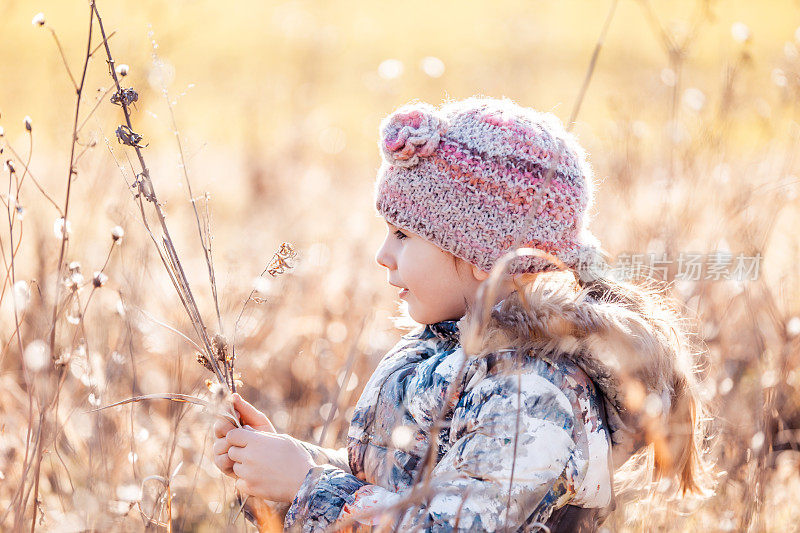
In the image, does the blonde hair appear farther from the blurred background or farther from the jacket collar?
the blurred background

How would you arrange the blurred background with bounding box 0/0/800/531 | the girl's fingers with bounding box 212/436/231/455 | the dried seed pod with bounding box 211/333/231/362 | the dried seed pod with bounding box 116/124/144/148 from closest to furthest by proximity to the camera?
the dried seed pod with bounding box 116/124/144/148 < the dried seed pod with bounding box 211/333/231/362 < the girl's fingers with bounding box 212/436/231/455 < the blurred background with bounding box 0/0/800/531

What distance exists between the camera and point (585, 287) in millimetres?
1819

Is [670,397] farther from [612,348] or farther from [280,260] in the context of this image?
[280,260]

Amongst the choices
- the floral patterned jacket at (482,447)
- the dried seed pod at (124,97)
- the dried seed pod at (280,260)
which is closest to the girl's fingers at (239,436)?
the floral patterned jacket at (482,447)

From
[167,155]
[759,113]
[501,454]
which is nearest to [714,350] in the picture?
[759,113]

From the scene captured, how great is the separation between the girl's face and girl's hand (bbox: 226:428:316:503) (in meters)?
0.39

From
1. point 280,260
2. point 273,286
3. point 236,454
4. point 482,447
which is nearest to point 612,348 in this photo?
point 482,447

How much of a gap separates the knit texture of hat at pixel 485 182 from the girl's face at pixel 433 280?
38 millimetres

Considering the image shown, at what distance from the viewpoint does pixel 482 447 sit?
1445 millimetres

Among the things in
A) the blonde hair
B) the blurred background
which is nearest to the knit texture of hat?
the blonde hair

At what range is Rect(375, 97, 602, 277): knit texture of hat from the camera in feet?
5.62

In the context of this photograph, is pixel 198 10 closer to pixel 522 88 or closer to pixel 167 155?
pixel 167 155

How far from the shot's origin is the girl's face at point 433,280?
5.80 ft

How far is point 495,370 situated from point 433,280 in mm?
297
